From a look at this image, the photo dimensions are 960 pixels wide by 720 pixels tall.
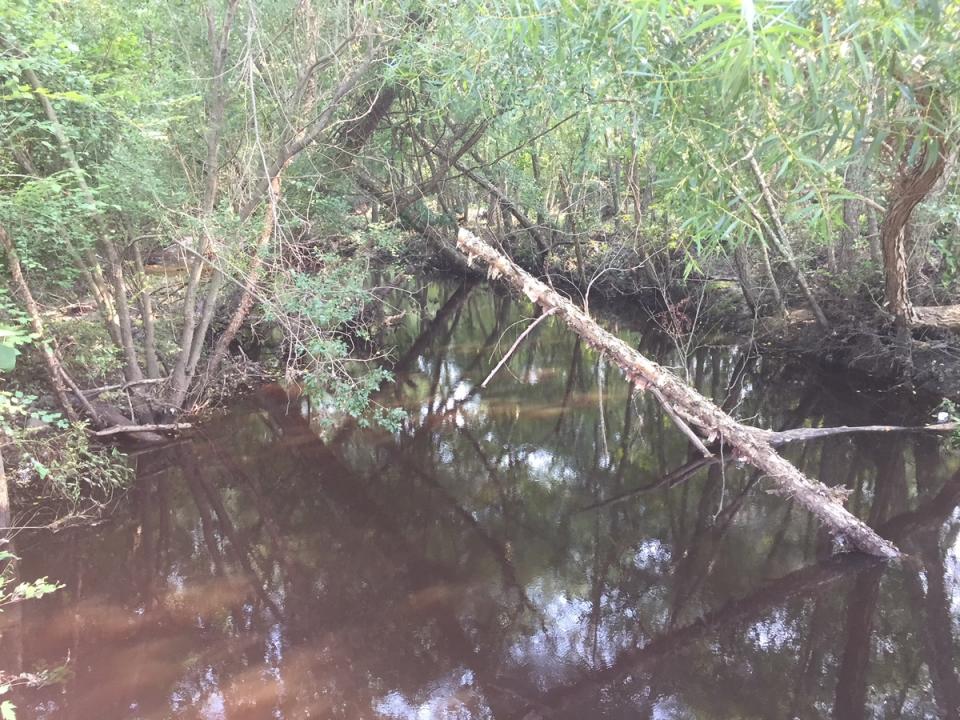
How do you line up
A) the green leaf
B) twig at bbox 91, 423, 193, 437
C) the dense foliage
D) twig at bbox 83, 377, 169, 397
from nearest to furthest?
the green leaf < the dense foliage < twig at bbox 91, 423, 193, 437 < twig at bbox 83, 377, 169, 397

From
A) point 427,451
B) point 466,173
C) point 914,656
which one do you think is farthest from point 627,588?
point 466,173

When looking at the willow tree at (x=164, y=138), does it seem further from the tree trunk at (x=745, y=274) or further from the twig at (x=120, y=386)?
the tree trunk at (x=745, y=274)

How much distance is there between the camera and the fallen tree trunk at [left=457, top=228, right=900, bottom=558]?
4.42 meters

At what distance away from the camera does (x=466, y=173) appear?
1012 cm

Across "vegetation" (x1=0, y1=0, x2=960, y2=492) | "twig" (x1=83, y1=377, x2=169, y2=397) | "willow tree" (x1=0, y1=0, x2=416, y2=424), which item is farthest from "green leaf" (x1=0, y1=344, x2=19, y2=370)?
"twig" (x1=83, y1=377, x2=169, y2=397)

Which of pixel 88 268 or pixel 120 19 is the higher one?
pixel 120 19

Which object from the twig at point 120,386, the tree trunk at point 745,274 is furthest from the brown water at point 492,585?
the tree trunk at point 745,274

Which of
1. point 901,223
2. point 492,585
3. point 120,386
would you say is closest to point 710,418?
point 492,585

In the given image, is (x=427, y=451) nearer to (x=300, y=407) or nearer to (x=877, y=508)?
(x=300, y=407)

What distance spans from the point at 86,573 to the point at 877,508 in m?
6.97

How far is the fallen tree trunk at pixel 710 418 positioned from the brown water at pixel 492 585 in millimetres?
331

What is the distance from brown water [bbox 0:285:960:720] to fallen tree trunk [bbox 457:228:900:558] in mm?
331

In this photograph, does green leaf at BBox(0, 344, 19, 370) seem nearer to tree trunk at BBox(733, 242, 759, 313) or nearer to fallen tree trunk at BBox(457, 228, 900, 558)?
fallen tree trunk at BBox(457, 228, 900, 558)

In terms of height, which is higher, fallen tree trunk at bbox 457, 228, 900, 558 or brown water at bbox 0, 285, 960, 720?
fallen tree trunk at bbox 457, 228, 900, 558
